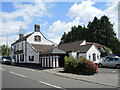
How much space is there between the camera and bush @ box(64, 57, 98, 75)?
17.2 m

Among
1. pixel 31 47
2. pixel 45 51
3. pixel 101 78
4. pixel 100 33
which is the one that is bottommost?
pixel 101 78

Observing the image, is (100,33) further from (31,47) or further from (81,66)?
(81,66)

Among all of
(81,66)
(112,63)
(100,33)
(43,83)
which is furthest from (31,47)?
(100,33)

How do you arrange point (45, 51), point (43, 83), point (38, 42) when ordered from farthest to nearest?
point (38, 42), point (45, 51), point (43, 83)

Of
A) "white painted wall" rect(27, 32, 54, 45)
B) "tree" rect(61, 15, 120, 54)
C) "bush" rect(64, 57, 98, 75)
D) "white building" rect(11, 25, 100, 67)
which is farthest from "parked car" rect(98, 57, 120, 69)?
"tree" rect(61, 15, 120, 54)

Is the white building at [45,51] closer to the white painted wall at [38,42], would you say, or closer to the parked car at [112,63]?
the white painted wall at [38,42]

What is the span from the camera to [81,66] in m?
18.0

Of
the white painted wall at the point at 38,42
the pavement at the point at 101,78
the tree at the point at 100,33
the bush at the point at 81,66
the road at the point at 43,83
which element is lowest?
the pavement at the point at 101,78

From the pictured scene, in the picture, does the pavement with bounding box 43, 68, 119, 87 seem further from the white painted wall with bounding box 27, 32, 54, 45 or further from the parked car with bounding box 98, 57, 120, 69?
the white painted wall with bounding box 27, 32, 54, 45

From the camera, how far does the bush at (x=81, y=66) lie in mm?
17184

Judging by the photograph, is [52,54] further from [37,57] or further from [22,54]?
[22,54]

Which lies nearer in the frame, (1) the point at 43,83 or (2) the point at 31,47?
(1) the point at 43,83

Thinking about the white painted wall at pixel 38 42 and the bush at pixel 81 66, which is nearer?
the bush at pixel 81 66

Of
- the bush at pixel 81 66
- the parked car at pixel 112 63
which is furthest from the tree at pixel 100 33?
the bush at pixel 81 66
